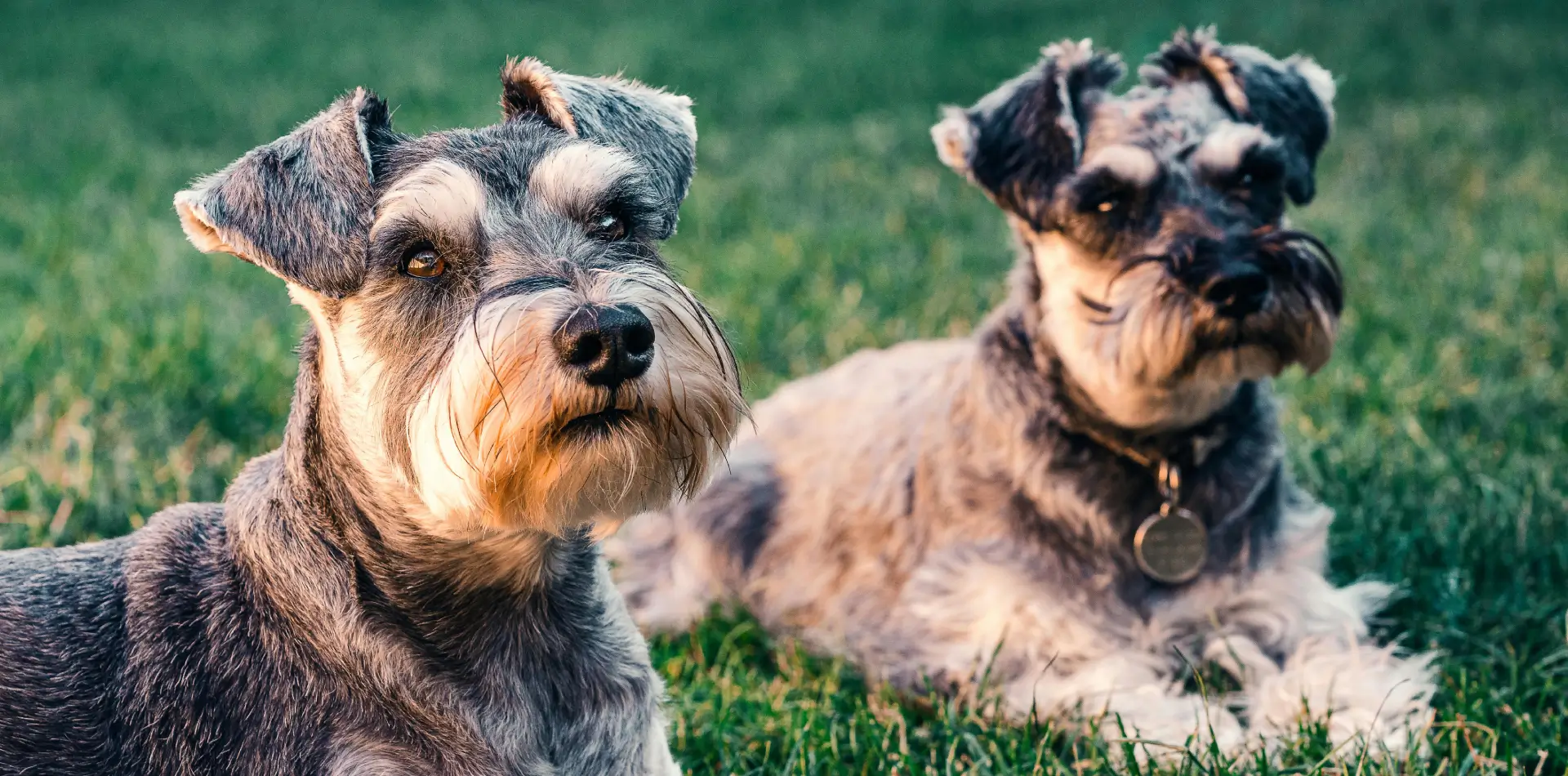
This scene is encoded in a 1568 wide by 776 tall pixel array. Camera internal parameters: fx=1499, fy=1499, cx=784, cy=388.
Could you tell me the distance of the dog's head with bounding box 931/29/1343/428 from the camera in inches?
180

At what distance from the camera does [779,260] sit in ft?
31.2

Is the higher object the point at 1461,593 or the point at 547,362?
the point at 547,362

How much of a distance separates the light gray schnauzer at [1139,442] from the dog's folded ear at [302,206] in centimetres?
243

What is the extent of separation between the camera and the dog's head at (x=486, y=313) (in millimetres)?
2990

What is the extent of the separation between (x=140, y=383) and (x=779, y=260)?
4.00 m

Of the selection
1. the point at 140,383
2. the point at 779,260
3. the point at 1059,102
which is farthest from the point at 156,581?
the point at 779,260

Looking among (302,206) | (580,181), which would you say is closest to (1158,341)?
(580,181)

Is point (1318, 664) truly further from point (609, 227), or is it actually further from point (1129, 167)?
point (609, 227)

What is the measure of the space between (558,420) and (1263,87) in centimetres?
329

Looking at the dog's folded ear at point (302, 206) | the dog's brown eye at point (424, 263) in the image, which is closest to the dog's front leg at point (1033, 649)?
the dog's brown eye at point (424, 263)

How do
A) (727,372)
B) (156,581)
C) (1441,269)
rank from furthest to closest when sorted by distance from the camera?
(1441,269) → (156,581) → (727,372)

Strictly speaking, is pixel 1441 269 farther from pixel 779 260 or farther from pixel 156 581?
pixel 156 581

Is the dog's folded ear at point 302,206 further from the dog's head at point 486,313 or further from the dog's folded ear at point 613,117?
the dog's folded ear at point 613,117

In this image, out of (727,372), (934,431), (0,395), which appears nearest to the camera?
(727,372)
